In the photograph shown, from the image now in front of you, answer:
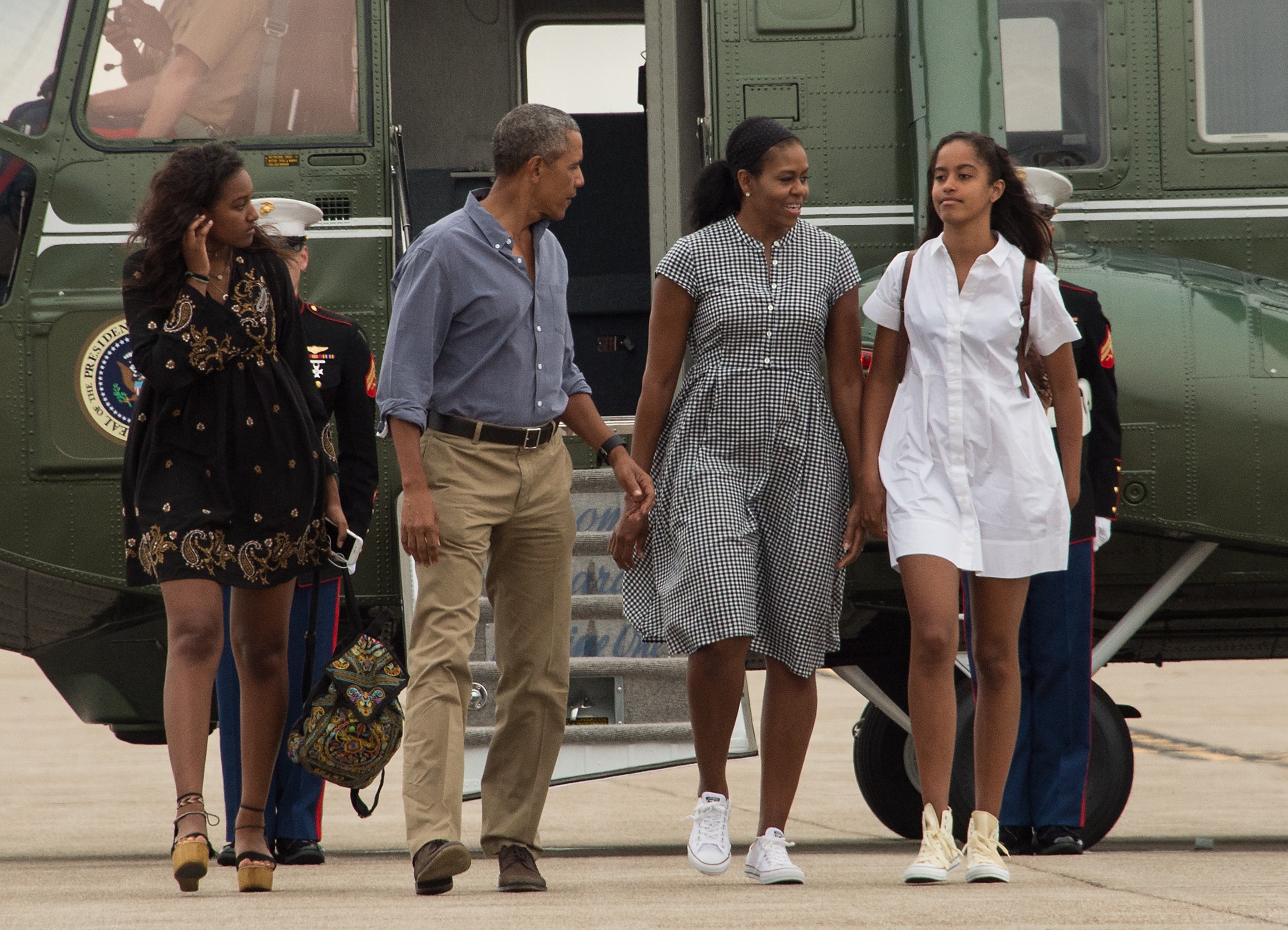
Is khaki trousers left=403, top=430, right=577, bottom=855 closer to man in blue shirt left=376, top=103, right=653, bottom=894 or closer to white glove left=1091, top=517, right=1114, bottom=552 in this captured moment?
man in blue shirt left=376, top=103, right=653, bottom=894

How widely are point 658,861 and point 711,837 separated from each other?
3.73 ft

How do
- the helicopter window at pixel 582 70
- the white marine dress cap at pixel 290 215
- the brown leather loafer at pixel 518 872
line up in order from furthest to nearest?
1. the helicopter window at pixel 582 70
2. the white marine dress cap at pixel 290 215
3. the brown leather loafer at pixel 518 872

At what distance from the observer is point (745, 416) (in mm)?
4660

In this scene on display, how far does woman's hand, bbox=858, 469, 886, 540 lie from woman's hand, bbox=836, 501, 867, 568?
0.02 m

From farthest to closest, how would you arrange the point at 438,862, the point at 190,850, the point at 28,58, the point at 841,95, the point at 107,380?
the point at 841,95 < the point at 28,58 < the point at 107,380 < the point at 190,850 < the point at 438,862

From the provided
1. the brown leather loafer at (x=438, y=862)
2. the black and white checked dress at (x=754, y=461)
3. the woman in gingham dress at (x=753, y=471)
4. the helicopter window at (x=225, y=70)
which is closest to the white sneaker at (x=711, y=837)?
the woman in gingham dress at (x=753, y=471)

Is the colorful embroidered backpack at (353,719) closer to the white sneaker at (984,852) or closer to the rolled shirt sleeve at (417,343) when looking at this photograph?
the rolled shirt sleeve at (417,343)

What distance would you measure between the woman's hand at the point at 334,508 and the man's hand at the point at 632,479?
0.76 m

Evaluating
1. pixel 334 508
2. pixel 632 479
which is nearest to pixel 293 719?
pixel 334 508

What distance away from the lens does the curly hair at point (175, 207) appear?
4.53 meters

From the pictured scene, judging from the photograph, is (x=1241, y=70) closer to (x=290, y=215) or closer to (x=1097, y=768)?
(x=1097, y=768)

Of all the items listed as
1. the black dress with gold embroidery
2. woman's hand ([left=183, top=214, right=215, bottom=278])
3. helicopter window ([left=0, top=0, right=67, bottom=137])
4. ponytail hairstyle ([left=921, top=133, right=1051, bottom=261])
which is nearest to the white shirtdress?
ponytail hairstyle ([left=921, top=133, right=1051, bottom=261])

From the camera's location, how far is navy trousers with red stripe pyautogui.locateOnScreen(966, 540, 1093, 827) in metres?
5.51

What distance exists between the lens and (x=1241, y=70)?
6527 mm
